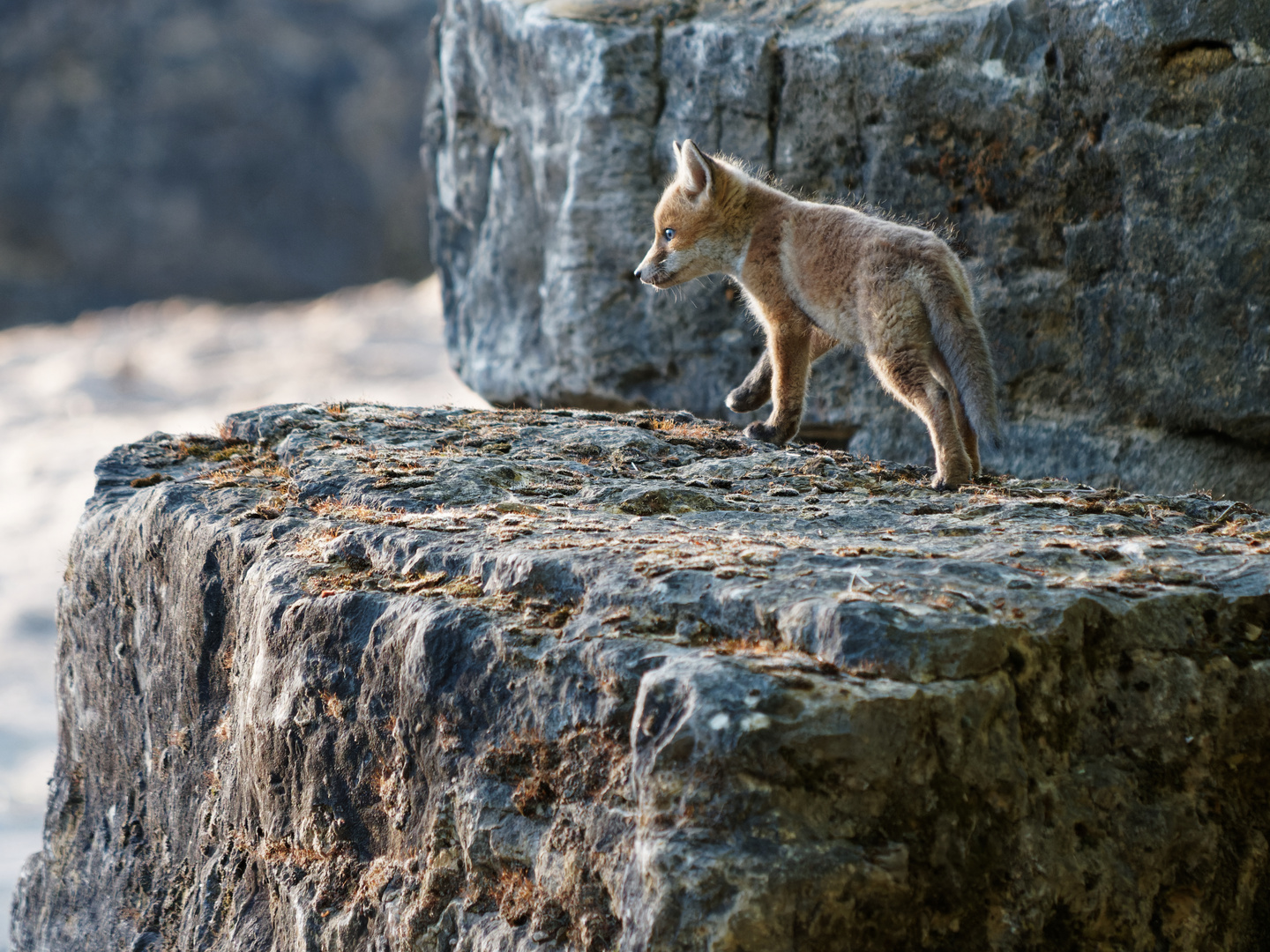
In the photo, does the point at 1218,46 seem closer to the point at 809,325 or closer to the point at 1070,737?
the point at 809,325

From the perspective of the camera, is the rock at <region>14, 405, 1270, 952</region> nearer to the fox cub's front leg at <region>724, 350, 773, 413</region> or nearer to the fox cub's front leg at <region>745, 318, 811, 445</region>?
the fox cub's front leg at <region>745, 318, 811, 445</region>

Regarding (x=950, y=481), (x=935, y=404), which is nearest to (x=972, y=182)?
(x=935, y=404)

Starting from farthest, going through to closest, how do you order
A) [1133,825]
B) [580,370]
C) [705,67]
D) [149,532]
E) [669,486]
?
1. [580,370]
2. [705,67]
3. [149,532]
4. [669,486]
5. [1133,825]

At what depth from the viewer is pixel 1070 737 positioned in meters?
2.39

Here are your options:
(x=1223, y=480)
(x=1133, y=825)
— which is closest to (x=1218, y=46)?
(x=1223, y=480)

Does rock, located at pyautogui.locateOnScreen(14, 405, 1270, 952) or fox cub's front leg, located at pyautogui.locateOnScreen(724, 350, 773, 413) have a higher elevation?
fox cub's front leg, located at pyautogui.locateOnScreen(724, 350, 773, 413)

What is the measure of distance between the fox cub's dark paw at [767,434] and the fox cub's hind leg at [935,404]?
673mm

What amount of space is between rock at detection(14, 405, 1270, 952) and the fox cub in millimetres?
379

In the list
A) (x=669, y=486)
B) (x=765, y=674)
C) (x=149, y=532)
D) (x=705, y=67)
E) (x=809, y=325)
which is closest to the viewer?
(x=765, y=674)

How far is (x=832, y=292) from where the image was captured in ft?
14.5

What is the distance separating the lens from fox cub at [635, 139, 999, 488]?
4062mm

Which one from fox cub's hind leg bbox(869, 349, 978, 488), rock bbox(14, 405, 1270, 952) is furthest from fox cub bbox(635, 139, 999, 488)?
rock bbox(14, 405, 1270, 952)

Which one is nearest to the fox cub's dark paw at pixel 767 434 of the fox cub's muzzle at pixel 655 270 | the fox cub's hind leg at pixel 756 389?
the fox cub's hind leg at pixel 756 389

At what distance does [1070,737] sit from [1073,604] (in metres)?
0.30
